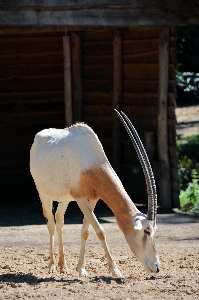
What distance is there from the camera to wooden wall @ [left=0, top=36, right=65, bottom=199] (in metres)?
13.3

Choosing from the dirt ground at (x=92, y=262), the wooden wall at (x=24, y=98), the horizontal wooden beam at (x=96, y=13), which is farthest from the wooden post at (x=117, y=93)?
the horizontal wooden beam at (x=96, y=13)

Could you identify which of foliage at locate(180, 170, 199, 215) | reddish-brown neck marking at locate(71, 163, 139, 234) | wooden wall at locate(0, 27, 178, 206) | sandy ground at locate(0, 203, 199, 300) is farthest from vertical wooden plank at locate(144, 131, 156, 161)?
reddish-brown neck marking at locate(71, 163, 139, 234)

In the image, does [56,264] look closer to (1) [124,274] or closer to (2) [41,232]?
→ (1) [124,274]

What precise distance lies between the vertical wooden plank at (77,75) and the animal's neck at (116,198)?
6.53 meters

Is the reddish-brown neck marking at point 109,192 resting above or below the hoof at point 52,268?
above

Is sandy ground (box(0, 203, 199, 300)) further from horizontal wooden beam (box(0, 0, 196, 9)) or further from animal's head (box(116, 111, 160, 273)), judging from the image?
horizontal wooden beam (box(0, 0, 196, 9))

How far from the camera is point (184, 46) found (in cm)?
2006

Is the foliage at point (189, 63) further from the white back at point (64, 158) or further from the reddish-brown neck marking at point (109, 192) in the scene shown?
the reddish-brown neck marking at point (109, 192)

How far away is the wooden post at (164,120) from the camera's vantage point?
36.1 feet

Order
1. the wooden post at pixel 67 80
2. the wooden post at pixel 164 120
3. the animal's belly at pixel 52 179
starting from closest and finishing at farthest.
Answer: the animal's belly at pixel 52 179 → the wooden post at pixel 164 120 → the wooden post at pixel 67 80

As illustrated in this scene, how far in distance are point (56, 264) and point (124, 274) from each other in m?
0.86

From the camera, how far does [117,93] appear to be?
12438 millimetres

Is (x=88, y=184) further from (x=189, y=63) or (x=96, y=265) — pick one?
(x=189, y=63)

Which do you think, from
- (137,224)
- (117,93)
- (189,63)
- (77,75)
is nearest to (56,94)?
(77,75)
